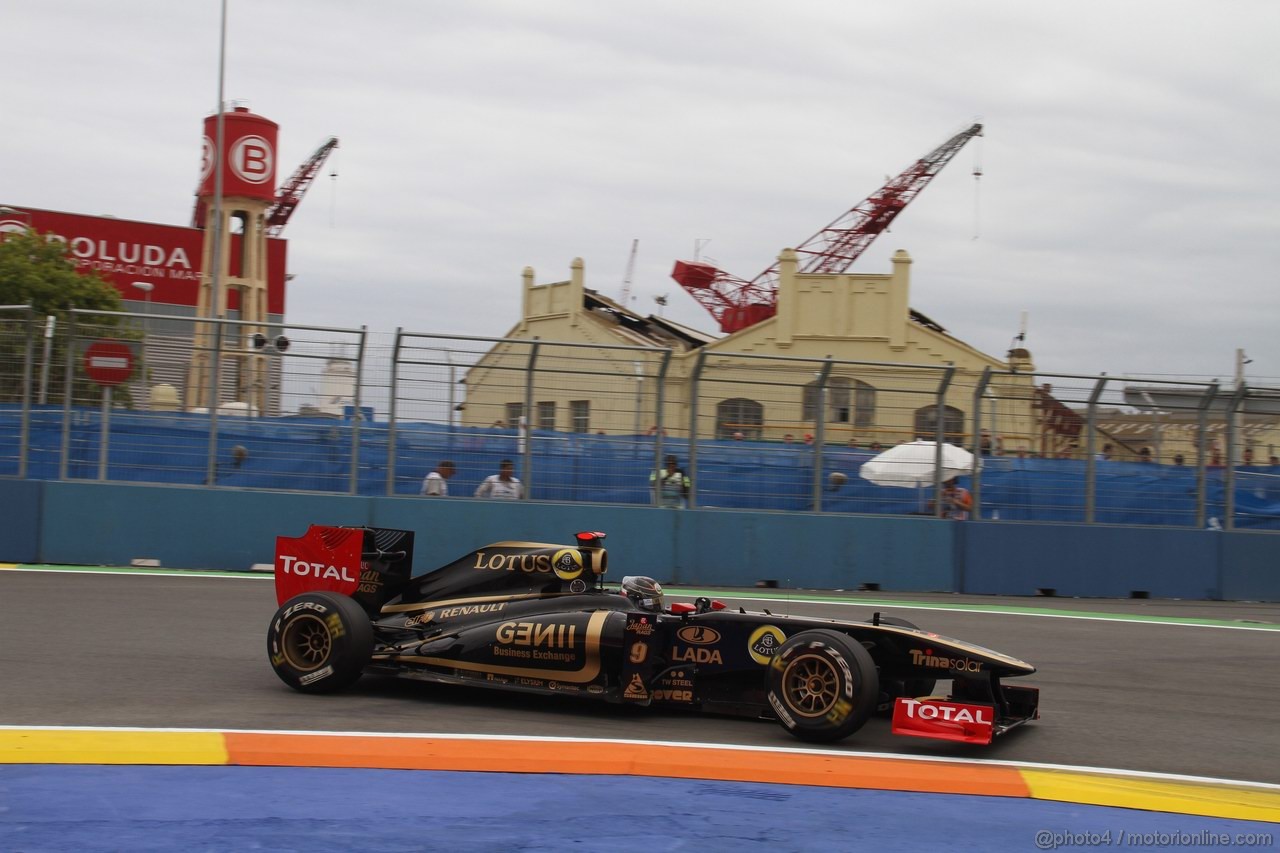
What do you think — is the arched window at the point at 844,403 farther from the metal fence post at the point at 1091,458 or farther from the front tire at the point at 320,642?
the front tire at the point at 320,642

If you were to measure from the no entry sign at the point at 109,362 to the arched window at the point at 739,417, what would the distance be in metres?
6.12

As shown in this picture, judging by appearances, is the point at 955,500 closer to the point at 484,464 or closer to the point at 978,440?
the point at 978,440

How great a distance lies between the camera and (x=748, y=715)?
6.60m

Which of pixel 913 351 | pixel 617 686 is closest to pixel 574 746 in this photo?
pixel 617 686

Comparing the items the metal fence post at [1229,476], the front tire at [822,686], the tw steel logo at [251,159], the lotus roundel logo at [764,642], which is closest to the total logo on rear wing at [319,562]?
the lotus roundel logo at [764,642]

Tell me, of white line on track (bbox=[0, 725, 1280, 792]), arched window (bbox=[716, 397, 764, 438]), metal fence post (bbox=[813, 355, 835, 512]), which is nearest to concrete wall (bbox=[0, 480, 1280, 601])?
metal fence post (bbox=[813, 355, 835, 512])

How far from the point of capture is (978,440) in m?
13.7

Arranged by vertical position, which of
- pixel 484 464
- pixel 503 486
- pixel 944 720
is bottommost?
pixel 944 720

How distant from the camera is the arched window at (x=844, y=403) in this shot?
531 inches

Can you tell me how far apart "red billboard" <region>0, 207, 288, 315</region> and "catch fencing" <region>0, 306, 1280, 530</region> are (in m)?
43.1

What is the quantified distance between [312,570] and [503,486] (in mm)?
6018

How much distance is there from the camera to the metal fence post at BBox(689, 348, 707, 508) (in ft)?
43.7

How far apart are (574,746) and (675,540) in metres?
7.59

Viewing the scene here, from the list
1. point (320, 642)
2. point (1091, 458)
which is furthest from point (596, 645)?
point (1091, 458)
